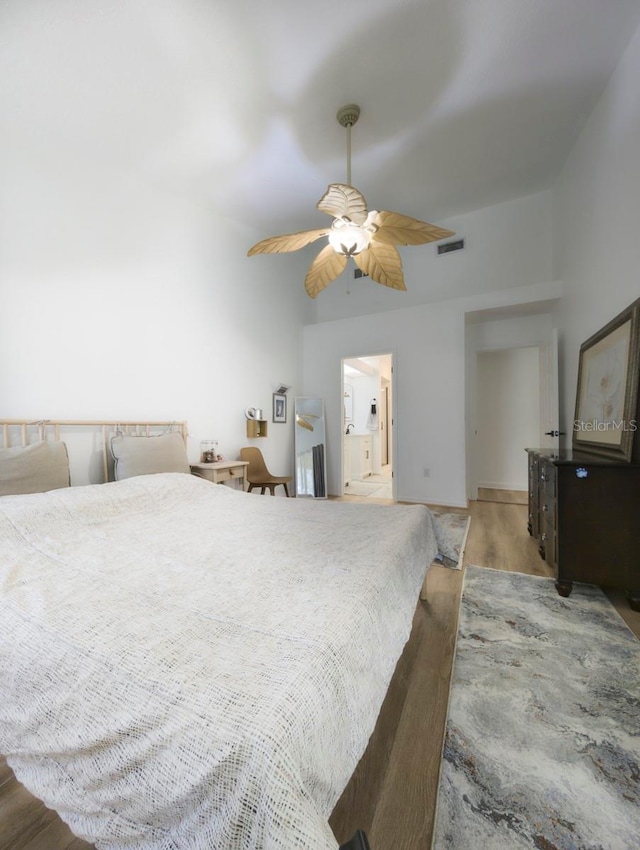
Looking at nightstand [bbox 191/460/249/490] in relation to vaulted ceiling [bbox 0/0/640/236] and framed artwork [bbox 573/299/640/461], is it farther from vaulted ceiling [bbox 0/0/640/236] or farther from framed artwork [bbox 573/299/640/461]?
framed artwork [bbox 573/299/640/461]

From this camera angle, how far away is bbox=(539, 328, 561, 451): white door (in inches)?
146

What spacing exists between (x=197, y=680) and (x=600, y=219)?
12.3 feet

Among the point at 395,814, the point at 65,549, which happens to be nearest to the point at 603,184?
the point at 395,814

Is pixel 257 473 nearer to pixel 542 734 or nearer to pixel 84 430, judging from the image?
pixel 84 430

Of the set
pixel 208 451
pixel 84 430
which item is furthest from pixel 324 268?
pixel 84 430

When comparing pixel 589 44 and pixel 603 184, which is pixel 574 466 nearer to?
pixel 603 184

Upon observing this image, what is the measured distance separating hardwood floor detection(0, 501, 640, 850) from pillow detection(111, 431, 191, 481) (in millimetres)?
1553

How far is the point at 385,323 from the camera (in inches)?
189

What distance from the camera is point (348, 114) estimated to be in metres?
2.62

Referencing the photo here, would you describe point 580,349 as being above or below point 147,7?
below

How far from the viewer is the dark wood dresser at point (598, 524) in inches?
78.4

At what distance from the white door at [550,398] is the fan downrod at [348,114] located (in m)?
2.85

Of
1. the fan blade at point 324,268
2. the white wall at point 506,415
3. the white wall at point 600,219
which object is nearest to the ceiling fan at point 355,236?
the fan blade at point 324,268

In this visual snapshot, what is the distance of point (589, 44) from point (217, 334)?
3507 mm
